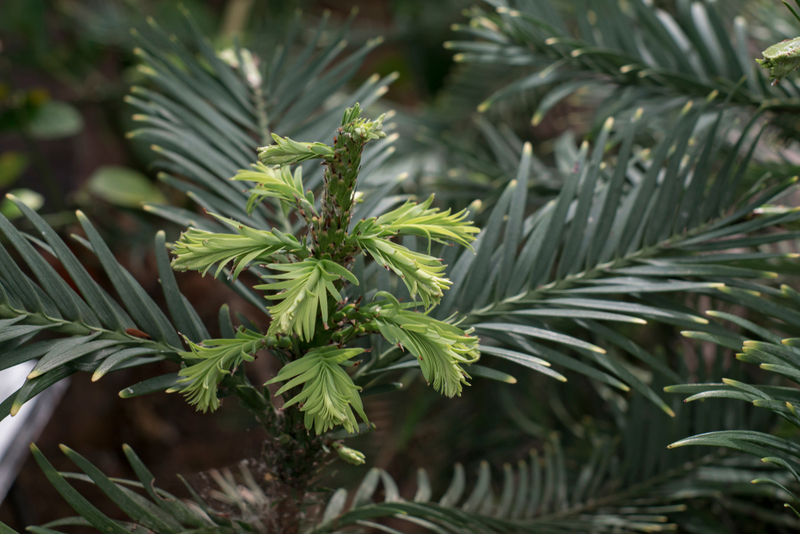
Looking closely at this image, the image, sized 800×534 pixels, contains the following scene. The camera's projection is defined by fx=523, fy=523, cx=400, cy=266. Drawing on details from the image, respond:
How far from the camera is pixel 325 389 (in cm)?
28

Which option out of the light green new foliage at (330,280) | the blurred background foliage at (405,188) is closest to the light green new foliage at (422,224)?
the light green new foliage at (330,280)

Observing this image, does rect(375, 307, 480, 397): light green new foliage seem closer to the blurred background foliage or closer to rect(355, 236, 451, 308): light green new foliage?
rect(355, 236, 451, 308): light green new foliage

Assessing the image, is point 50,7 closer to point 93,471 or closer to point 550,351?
point 93,471

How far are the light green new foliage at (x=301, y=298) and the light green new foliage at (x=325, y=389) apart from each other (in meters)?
0.03

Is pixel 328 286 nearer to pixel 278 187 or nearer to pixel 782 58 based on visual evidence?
pixel 278 187

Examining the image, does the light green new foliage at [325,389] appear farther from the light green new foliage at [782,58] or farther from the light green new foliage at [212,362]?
the light green new foliage at [782,58]

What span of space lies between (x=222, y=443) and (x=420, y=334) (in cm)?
127

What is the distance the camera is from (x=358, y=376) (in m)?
0.38

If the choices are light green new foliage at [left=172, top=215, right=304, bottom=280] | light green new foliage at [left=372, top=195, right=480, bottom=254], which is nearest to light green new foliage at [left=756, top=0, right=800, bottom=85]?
light green new foliage at [left=372, top=195, right=480, bottom=254]

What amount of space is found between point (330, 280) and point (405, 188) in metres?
0.55

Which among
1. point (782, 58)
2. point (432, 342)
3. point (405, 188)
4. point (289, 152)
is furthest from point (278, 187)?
point (405, 188)

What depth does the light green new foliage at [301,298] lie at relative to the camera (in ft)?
0.88

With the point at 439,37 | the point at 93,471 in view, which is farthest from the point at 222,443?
the point at 439,37

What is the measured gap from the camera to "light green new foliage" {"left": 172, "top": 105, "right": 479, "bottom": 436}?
0.93ft
